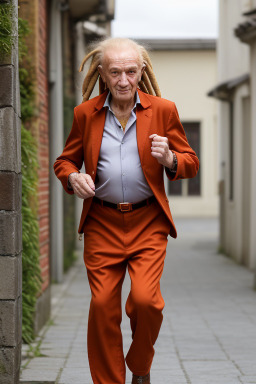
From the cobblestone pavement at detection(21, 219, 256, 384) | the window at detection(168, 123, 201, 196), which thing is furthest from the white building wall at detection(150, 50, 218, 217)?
the cobblestone pavement at detection(21, 219, 256, 384)

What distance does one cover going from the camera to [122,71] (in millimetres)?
4266

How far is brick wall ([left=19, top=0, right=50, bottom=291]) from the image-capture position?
279 inches

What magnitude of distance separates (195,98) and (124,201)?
83.4 ft

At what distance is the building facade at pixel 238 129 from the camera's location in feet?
39.9

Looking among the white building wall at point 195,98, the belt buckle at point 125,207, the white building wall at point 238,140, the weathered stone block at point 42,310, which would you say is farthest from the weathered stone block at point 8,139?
the white building wall at point 195,98

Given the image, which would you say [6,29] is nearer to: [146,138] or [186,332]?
[146,138]

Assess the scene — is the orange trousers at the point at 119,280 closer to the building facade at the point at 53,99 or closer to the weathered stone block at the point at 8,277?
the weathered stone block at the point at 8,277

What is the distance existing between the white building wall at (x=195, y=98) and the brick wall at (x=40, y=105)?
70.1 feet

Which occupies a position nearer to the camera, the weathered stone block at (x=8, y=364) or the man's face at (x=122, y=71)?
the man's face at (x=122, y=71)

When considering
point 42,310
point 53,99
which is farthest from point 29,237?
point 53,99

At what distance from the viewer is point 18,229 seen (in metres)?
4.83

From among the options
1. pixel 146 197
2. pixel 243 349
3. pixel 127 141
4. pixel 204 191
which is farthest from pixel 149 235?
pixel 204 191

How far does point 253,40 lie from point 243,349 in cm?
630

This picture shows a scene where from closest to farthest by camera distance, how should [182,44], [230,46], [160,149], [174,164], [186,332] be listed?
[160,149] < [174,164] < [186,332] < [230,46] < [182,44]
